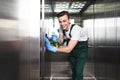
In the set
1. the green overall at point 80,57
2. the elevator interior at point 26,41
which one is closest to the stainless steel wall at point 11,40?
the elevator interior at point 26,41

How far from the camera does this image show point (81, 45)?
436 centimetres

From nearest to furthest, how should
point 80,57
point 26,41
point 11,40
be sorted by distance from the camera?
point 11,40, point 26,41, point 80,57

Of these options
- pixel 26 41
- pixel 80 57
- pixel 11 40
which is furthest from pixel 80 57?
pixel 11 40

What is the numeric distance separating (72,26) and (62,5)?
13.9 feet

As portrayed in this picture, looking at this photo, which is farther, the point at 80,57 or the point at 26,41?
the point at 80,57

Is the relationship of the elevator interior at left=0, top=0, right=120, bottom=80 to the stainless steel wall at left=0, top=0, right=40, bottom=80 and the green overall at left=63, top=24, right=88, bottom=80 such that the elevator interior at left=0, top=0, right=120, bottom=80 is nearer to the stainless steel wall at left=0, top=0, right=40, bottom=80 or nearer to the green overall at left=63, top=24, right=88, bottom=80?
the stainless steel wall at left=0, top=0, right=40, bottom=80

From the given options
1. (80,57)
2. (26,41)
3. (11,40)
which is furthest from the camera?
(80,57)

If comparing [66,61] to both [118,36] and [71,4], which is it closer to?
[71,4]

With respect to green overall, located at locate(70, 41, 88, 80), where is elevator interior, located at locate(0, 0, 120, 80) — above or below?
above

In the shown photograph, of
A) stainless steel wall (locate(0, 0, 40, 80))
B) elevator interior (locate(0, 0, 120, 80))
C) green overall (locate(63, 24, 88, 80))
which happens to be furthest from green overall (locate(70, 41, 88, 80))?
stainless steel wall (locate(0, 0, 40, 80))

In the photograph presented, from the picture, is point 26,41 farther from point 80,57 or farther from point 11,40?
point 80,57

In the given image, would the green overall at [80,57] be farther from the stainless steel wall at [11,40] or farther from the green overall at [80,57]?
the stainless steel wall at [11,40]

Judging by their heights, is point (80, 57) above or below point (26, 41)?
below

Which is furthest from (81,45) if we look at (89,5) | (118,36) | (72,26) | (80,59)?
(89,5)
